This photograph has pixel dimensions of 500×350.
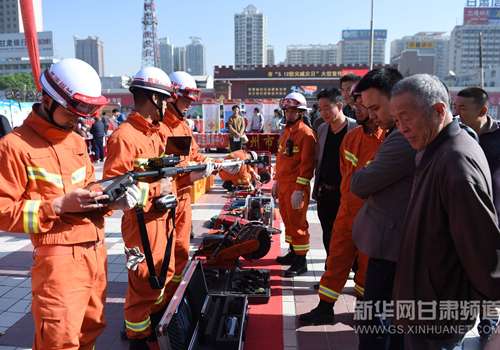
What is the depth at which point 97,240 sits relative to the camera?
223 cm

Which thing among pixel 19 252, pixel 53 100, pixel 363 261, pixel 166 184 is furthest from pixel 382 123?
pixel 19 252

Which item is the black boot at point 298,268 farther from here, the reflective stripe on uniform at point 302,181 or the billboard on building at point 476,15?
the billboard on building at point 476,15

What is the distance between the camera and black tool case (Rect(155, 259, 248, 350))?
2375 mm

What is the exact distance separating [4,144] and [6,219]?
0.40 m

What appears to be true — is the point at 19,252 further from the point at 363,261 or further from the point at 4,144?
the point at 363,261

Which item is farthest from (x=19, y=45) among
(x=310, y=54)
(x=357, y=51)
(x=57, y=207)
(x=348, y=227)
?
(x=357, y=51)

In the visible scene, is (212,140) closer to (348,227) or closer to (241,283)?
(241,283)

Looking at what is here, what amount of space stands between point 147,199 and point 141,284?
0.74 m

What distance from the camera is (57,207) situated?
1934 millimetres

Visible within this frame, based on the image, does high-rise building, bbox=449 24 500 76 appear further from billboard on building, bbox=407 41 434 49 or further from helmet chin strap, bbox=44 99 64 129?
helmet chin strap, bbox=44 99 64 129

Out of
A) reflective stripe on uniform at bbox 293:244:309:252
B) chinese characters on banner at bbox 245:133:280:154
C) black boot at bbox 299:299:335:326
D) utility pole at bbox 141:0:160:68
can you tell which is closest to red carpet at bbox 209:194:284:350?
black boot at bbox 299:299:335:326

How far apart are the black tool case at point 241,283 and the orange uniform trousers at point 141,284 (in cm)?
90

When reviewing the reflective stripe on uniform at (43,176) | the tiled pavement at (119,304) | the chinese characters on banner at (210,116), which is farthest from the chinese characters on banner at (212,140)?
the reflective stripe on uniform at (43,176)

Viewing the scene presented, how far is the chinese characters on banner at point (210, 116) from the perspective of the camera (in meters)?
20.5
